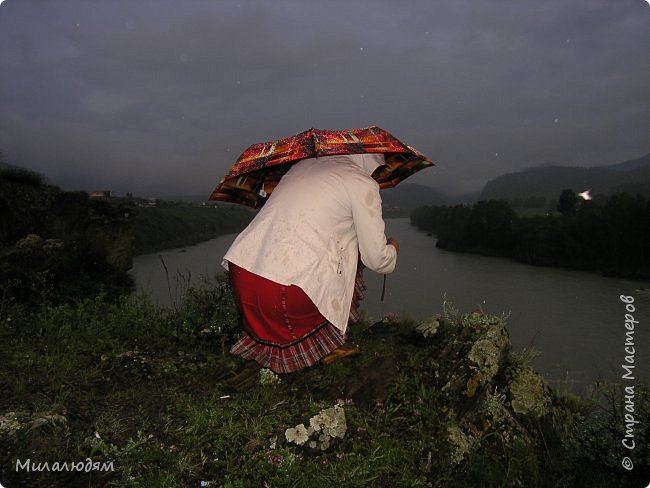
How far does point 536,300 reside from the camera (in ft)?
119

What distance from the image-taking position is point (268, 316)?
3.21 m

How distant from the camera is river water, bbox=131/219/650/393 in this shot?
23.2 m

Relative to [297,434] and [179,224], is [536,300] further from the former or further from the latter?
[179,224]

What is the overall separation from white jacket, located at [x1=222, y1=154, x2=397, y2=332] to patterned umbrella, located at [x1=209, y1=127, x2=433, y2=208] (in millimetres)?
241

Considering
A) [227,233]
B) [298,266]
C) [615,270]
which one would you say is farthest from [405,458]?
[227,233]

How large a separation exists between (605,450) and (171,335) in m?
4.17

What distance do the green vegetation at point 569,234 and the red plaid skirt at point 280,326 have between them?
4589 cm

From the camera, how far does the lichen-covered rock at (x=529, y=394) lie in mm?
3203

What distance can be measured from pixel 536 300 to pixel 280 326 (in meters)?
39.7

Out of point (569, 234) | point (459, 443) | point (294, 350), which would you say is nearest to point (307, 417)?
point (294, 350)

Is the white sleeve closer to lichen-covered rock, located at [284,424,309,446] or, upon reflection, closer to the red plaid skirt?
the red plaid skirt

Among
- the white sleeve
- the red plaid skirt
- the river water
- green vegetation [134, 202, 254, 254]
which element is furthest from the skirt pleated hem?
green vegetation [134, 202, 254, 254]

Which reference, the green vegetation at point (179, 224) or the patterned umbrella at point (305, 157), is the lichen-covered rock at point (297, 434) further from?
the green vegetation at point (179, 224)

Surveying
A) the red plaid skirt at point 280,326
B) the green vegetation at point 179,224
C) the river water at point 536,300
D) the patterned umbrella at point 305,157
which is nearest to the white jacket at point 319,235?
the red plaid skirt at point 280,326
